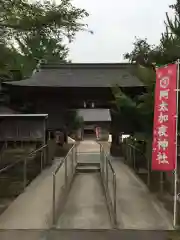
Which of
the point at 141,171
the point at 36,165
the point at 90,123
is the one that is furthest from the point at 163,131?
the point at 90,123

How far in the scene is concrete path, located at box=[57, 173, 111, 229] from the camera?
6.55m

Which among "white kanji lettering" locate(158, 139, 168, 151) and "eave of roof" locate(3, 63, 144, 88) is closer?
"white kanji lettering" locate(158, 139, 168, 151)

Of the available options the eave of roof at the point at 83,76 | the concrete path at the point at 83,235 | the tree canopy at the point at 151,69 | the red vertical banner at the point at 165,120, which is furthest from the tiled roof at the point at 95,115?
the concrete path at the point at 83,235

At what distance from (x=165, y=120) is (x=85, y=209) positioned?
2.62m

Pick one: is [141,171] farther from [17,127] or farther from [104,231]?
[104,231]

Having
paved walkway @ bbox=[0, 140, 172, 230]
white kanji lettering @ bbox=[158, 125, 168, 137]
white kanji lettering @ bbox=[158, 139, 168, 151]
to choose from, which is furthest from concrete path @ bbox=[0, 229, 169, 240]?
white kanji lettering @ bbox=[158, 125, 168, 137]

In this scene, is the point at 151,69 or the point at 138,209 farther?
the point at 151,69

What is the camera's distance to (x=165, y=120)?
675 cm

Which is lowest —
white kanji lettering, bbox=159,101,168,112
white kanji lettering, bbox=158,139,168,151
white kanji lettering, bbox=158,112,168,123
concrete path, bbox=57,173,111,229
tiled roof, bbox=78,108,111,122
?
concrete path, bbox=57,173,111,229

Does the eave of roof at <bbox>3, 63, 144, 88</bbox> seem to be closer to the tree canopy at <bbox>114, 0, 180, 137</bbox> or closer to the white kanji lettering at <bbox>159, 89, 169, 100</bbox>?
the tree canopy at <bbox>114, 0, 180, 137</bbox>

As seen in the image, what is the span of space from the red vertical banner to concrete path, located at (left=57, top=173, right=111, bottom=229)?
59.3 inches

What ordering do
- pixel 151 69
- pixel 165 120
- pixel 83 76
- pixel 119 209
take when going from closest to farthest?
pixel 165 120, pixel 119 209, pixel 151 69, pixel 83 76

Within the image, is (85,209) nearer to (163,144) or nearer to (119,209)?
(119,209)

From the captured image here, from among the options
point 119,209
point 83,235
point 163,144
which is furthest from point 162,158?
point 83,235
